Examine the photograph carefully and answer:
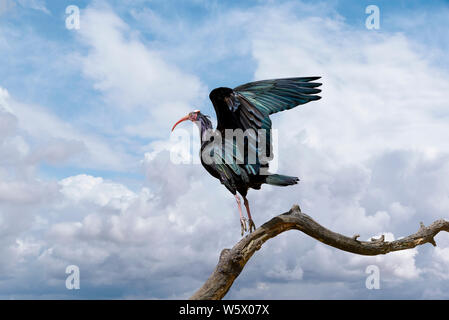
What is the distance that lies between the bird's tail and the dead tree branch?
0.64m

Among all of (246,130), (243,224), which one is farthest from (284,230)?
(246,130)

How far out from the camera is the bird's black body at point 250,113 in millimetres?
6180

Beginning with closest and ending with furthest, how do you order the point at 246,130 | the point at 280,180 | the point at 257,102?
1. the point at 280,180
2. the point at 246,130
3. the point at 257,102

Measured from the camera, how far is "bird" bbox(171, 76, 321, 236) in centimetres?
620

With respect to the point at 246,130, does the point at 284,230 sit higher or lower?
lower

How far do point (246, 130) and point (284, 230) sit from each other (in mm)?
1618

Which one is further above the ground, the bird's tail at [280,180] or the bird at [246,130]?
the bird at [246,130]

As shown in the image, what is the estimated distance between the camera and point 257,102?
6.83 meters

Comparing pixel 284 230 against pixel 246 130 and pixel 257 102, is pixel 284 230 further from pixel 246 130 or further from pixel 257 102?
pixel 257 102

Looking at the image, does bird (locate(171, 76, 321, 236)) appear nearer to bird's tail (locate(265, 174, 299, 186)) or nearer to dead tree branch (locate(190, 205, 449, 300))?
bird's tail (locate(265, 174, 299, 186))

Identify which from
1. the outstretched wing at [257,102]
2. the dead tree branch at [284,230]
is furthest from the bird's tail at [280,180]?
the dead tree branch at [284,230]

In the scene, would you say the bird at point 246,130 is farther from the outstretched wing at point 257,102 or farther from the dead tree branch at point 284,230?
the dead tree branch at point 284,230
